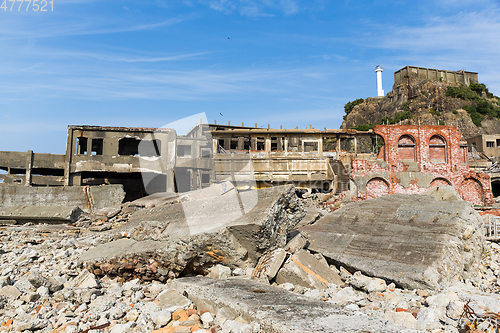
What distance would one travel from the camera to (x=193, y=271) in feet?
16.3

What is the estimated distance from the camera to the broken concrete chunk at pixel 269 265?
14.7ft

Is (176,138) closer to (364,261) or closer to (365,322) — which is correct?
(364,261)

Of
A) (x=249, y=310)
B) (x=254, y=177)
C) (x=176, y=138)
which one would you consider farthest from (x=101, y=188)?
(x=249, y=310)

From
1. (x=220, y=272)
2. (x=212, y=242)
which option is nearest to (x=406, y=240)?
(x=220, y=272)

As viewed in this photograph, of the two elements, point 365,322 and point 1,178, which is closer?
point 365,322

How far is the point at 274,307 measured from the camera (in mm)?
2992

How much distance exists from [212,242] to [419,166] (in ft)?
61.4

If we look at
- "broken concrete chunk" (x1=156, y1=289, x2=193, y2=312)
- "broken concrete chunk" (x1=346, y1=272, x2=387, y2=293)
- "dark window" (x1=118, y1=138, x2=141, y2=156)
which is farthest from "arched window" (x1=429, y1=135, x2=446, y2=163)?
"broken concrete chunk" (x1=156, y1=289, x2=193, y2=312)

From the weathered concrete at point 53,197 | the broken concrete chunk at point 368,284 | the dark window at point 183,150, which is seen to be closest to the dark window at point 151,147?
the dark window at point 183,150

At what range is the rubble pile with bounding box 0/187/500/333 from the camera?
2986mm

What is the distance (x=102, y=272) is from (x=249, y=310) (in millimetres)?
3009

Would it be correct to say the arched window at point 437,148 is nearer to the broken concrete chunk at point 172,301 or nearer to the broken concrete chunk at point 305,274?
the broken concrete chunk at point 305,274

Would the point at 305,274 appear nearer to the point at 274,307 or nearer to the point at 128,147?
the point at 274,307

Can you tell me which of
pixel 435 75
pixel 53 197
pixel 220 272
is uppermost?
pixel 435 75
